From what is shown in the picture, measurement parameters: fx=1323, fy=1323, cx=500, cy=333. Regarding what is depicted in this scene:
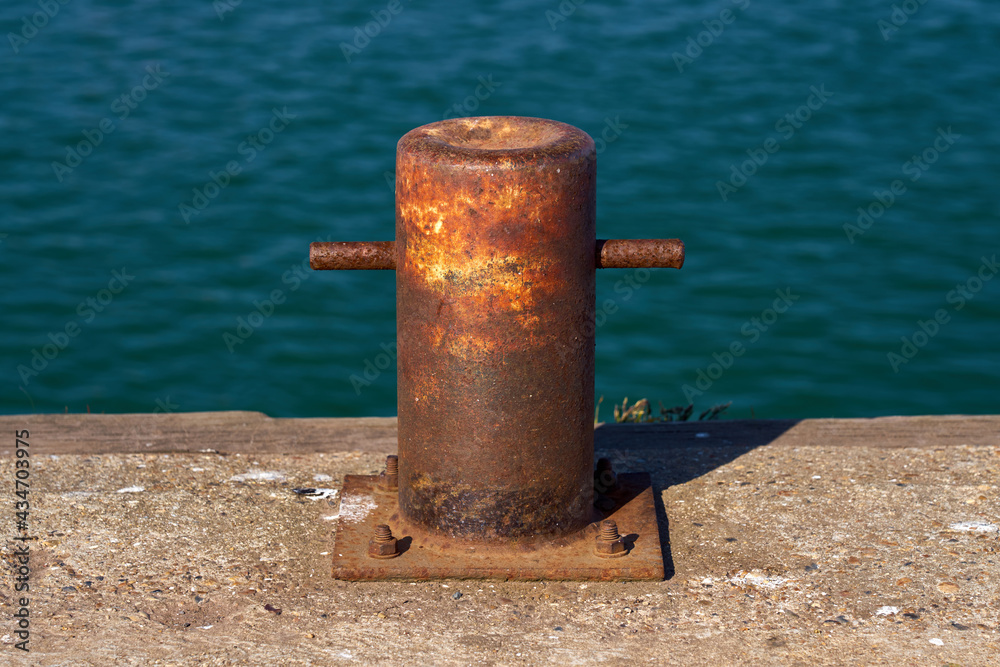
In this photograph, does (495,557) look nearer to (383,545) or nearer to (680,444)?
(383,545)

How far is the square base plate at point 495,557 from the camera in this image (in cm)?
449

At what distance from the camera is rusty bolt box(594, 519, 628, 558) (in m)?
4.57

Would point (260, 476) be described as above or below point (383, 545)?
below

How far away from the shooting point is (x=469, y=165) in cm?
419

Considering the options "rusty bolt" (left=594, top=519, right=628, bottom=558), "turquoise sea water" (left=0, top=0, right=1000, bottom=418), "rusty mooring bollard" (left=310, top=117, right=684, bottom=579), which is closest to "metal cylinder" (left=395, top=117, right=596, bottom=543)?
"rusty mooring bollard" (left=310, top=117, right=684, bottom=579)

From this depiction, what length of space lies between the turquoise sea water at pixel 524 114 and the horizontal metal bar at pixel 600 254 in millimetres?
6333

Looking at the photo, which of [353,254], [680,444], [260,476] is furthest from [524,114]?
[353,254]

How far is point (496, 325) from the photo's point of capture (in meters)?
4.32

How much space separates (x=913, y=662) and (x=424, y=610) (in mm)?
1536

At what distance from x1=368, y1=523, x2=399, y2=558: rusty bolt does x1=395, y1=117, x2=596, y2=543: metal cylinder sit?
0.49 ft

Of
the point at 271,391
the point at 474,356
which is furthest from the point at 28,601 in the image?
the point at 271,391

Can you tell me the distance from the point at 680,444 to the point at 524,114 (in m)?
8.96

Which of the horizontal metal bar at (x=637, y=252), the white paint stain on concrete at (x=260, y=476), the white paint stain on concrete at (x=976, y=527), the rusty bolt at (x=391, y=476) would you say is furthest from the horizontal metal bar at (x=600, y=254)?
the white paint stain on concrete at (x=976, y=527)

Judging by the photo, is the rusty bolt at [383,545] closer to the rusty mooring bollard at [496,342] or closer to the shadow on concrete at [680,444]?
the rusty mooring bollard at [496,342]
